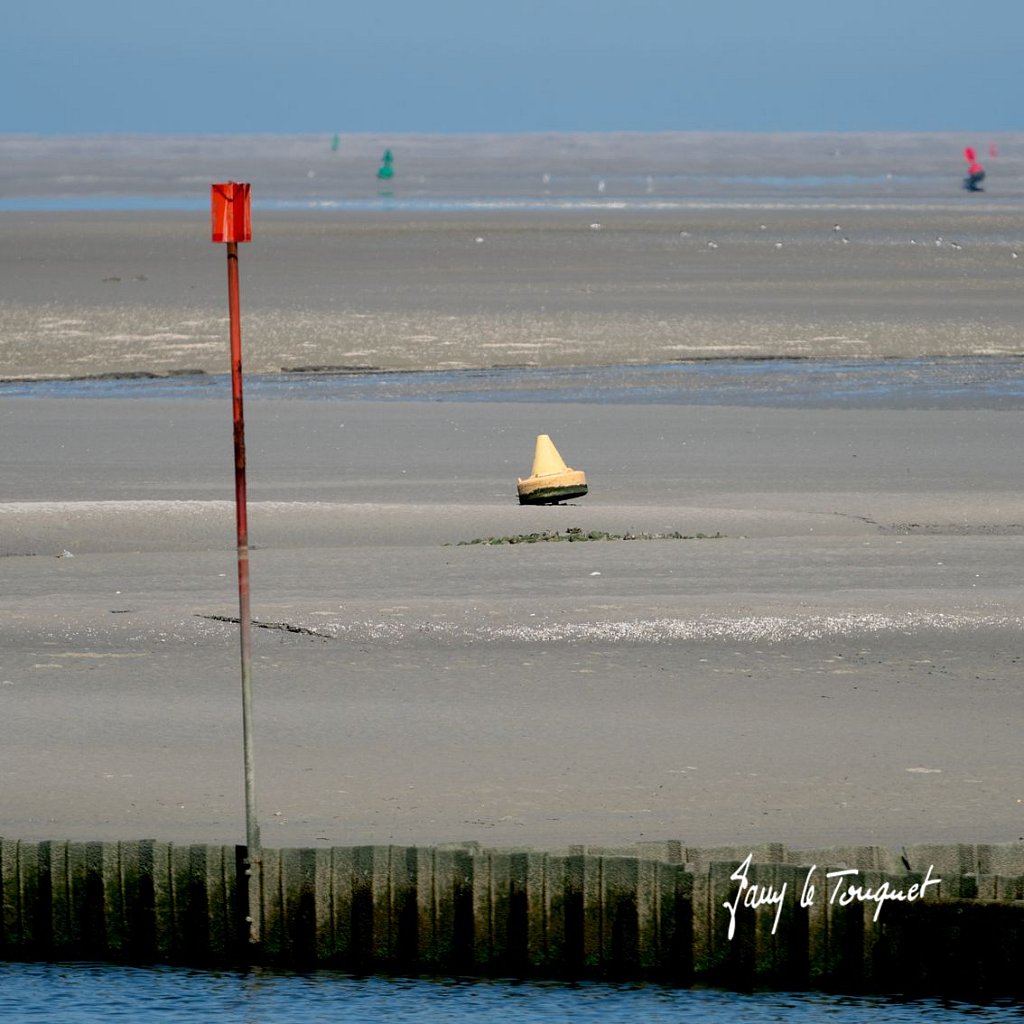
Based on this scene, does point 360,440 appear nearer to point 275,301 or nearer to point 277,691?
point 277,691

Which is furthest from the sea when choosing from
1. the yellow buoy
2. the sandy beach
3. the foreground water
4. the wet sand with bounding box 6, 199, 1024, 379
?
the yellow buoy

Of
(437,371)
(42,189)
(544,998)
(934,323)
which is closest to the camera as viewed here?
(544,998)

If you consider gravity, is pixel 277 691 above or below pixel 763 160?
below

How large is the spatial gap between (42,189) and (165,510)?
6270cm

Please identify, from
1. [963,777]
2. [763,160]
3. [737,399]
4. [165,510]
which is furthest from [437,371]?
[763,160]

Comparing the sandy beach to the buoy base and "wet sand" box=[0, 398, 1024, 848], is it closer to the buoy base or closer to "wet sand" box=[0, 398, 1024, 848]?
"wet sand" box=[0, 398, 1024, 848]

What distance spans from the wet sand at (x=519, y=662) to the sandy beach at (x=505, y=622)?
2 centimetres

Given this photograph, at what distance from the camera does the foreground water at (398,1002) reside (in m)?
6.77

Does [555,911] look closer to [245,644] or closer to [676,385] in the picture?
[245,644]

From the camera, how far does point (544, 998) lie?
694 centimetres

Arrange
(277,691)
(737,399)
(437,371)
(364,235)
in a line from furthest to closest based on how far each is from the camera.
A: (364,235) → (437,371) → (737,399) → (277,691)

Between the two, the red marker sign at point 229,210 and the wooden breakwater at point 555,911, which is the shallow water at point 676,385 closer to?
the wooden breakwater at point 555,911
